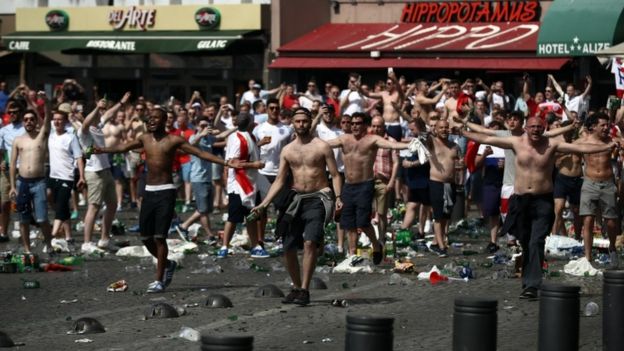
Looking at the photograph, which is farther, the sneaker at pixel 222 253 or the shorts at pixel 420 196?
the shorts at pixel 420 196

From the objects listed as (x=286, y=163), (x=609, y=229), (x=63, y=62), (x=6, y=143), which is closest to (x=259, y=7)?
(x=63, y=62)

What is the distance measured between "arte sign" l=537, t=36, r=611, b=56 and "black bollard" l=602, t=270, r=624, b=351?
728 inches

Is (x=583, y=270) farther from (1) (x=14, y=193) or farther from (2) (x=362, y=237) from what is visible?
(1) (x=14, y=193)

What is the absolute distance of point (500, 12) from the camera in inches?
1410

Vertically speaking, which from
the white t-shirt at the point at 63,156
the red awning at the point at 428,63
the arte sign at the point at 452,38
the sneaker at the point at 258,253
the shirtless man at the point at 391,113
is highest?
the arte sign at the point at 452,38

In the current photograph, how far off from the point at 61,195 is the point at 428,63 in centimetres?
1604

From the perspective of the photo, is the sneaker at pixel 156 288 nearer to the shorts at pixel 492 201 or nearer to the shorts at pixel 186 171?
the shorts at pixel 492 201

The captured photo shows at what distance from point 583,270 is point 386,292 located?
2575 millimetres

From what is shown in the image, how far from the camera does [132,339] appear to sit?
41.1 feet

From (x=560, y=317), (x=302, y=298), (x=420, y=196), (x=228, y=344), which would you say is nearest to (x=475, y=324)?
(x=560, y=317)

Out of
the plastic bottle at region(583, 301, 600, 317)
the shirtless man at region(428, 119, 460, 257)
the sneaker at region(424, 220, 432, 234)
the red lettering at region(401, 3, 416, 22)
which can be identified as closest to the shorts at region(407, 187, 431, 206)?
the shirtless man at region(428, 119, 460, 257)

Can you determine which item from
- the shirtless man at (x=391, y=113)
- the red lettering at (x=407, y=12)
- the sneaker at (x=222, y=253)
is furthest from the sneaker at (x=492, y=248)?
the red lettering at (x=407, y=12)

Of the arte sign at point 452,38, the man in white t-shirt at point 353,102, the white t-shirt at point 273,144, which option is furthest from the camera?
the arte sign at point 452,38

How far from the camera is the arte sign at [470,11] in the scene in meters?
35.3
